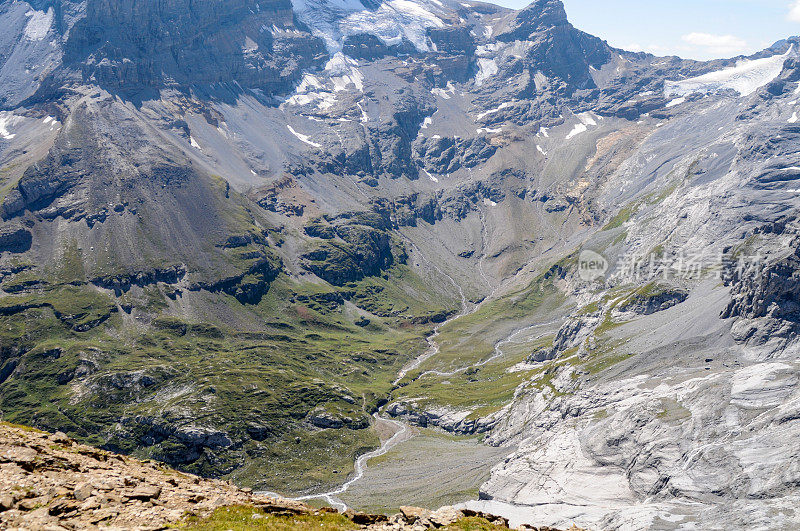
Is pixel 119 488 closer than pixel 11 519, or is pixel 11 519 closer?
pixel 11 519

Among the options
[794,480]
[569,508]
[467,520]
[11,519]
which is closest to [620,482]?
[569,508]

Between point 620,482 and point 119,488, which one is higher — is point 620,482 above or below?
below

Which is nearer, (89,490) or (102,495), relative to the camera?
(102,495)

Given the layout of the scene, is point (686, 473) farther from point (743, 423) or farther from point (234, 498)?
point (234, 498)

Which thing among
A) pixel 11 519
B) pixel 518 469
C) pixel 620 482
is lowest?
pixel 518 469

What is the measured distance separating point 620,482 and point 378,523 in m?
105

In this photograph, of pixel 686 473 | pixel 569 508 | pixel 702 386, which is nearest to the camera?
pixel 686 473

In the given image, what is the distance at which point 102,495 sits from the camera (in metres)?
46.8

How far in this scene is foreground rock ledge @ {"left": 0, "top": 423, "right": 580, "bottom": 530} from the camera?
43.1m

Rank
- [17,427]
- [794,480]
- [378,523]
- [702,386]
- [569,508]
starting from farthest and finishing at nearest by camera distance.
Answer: [702,386] → [569,508] → [794,480] → [17,427] → [378,523]

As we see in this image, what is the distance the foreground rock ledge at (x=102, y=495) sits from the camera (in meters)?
43.1

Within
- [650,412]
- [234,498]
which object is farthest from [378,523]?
[650,412]

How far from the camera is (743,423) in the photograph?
4946 inches

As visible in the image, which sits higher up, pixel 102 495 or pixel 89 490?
pixel 89 490
